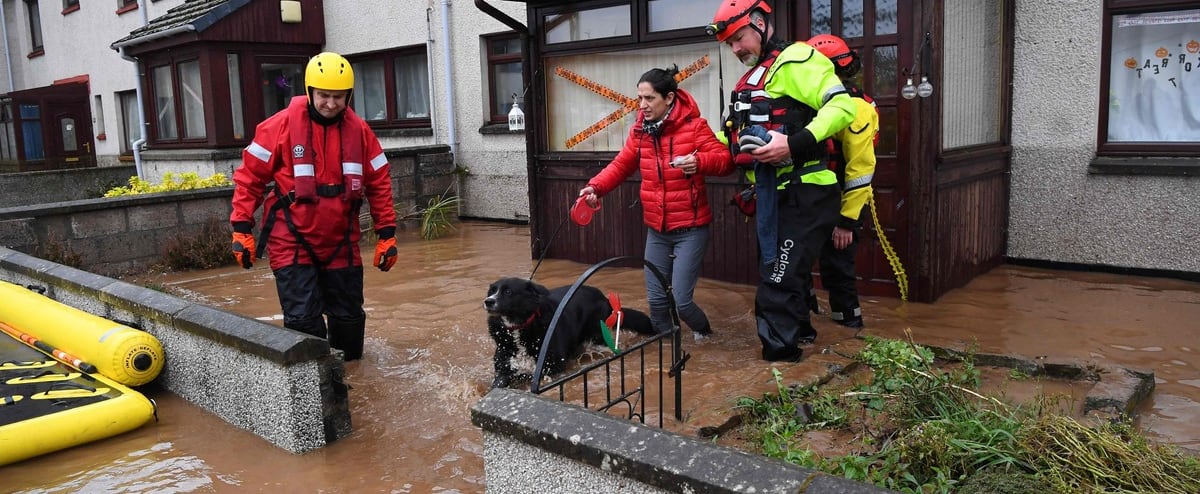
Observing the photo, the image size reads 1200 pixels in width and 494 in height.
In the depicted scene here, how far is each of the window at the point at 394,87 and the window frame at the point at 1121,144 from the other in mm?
9226

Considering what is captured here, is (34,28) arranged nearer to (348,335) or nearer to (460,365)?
(348,335)

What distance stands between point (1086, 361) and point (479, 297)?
4.65 meters

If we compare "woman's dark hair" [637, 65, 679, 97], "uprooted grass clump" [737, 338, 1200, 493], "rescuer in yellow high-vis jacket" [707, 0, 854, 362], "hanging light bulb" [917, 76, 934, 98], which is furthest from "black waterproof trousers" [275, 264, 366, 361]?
"hanging light bulb" [917, 76, 934, 98]

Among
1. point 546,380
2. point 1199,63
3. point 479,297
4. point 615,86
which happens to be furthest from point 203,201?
point 1199,63

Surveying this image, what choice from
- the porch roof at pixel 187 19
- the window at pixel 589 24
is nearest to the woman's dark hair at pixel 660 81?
the window at pixel 589 24

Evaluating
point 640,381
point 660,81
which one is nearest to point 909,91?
point 660,81

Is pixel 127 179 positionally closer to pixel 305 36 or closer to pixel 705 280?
pixel 305 36

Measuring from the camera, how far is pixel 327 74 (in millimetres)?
5105

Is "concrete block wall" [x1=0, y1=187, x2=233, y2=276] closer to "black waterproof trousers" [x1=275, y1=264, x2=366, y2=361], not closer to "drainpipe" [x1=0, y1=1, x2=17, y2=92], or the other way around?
"black waterproof trousers" [x1=275, y1=264, x2=366, y2=361]

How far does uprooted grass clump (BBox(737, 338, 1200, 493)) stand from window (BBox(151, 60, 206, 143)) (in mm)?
13992

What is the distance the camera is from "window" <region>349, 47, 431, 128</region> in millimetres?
14172

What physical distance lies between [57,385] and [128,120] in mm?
17786

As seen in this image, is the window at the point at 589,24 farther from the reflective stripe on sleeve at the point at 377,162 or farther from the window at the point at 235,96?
the window at the point at 235,96

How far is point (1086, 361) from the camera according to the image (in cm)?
508
